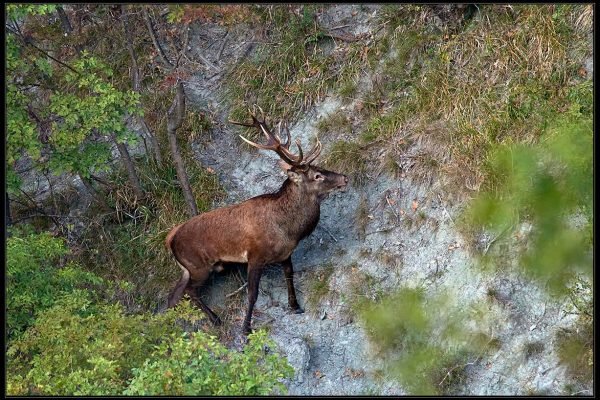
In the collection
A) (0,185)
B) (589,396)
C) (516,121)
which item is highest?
(0,185)

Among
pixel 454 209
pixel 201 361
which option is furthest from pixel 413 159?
pixel 201 361

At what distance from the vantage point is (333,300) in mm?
10320

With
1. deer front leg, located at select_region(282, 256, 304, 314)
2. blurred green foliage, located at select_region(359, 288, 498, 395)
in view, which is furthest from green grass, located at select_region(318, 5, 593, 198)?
deer front leg, located at select_region(282, 256, 304, 314)

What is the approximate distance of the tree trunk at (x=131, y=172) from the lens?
39.2ft

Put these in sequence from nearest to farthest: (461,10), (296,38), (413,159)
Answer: (413,159)
(461,10)
(296,38)

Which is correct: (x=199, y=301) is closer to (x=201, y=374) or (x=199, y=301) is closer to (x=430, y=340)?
(x=430, y=340)

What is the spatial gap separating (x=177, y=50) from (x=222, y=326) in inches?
175

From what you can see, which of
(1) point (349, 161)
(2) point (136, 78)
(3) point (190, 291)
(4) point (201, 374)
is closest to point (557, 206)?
(4) point (201, 374)

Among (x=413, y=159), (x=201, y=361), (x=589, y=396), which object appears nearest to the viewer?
(x=201, y=361)

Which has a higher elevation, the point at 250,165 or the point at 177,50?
the point at 177,50

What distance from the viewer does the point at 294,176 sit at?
10.6 meters

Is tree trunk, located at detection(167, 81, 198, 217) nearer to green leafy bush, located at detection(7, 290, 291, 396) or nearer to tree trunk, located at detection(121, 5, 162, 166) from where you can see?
tree trunk, located at detection(121, 5, 162, 166)

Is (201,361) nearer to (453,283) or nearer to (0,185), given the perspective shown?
(453,283)

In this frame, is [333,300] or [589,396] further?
[333,300]
